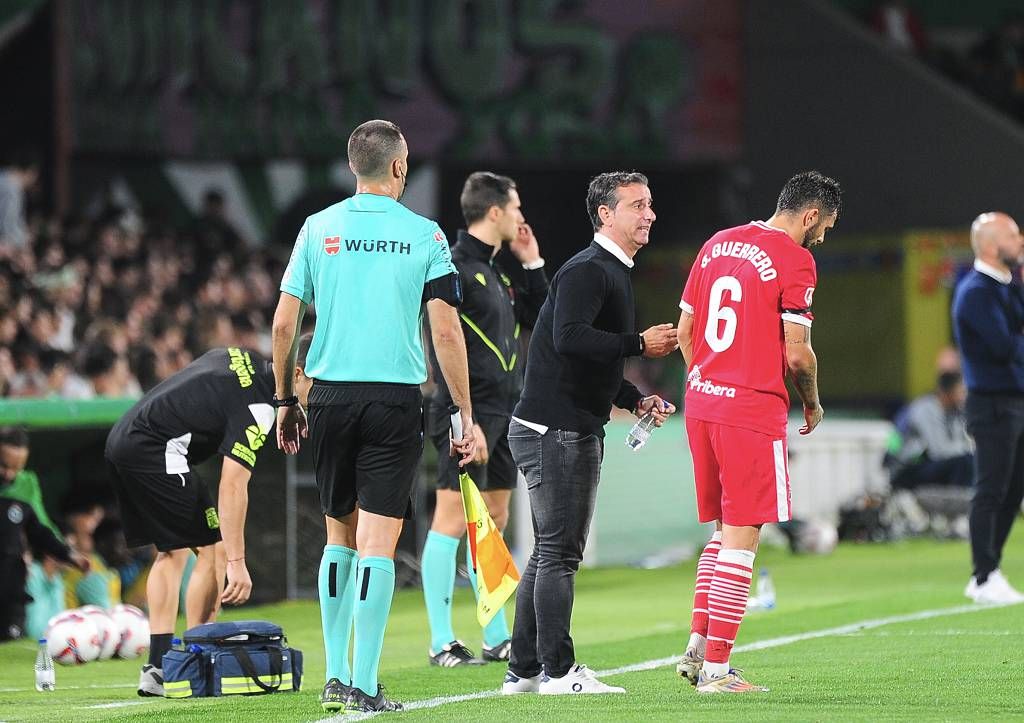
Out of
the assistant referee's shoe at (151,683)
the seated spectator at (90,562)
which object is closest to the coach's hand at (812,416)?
the assistant referee's shoe at (151,683)

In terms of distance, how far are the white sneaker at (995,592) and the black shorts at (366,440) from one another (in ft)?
17.9

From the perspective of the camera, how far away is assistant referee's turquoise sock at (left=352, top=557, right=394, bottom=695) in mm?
7379

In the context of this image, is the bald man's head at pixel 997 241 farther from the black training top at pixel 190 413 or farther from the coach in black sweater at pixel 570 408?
the black training top at pixel 190 413

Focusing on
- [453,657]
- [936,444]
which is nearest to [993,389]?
[453,657]

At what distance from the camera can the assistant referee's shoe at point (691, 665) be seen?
7984 millimetres

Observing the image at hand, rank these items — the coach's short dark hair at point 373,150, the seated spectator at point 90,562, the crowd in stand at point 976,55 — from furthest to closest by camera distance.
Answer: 1. the crowd in stand at point 976,55
2. the seated spectator at point 90,562
3. the coach's short dark hair at point 373,150

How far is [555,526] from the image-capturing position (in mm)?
7672

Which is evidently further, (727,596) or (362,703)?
(727,596)

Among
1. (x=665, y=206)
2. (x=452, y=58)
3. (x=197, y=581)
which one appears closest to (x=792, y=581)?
(x=197, y=581)

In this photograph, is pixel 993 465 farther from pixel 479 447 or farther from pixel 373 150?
pixel 373 150

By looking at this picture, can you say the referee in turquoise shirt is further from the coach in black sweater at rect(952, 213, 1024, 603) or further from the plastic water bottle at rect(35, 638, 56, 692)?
the coach in black sweater at rect(952, 213, 1024, 603)

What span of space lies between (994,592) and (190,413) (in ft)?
17.3

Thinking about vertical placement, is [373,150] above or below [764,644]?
above

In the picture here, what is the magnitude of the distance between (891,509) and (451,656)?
10.2 meters
